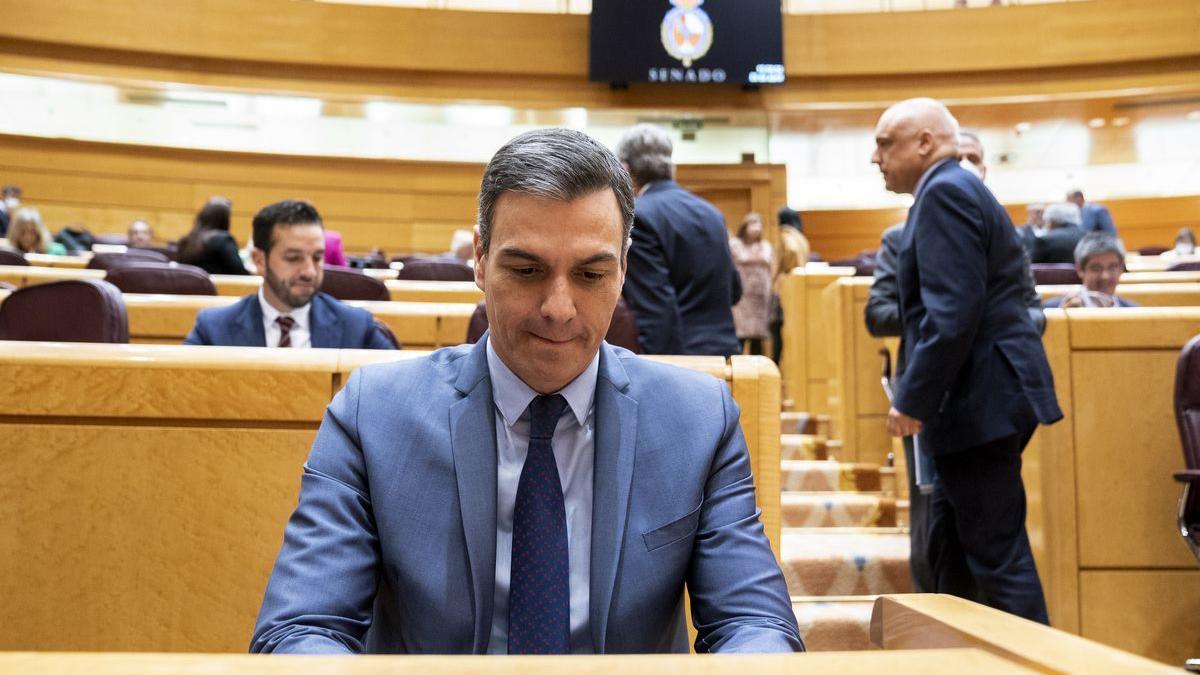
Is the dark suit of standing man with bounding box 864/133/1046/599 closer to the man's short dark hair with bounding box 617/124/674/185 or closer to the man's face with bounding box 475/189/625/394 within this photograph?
the man's short dark hair with bounding box 617/124/674/185

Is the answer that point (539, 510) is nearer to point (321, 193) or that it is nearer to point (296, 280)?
point (296, 280)

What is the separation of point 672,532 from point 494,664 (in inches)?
22.0

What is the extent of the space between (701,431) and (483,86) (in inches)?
398

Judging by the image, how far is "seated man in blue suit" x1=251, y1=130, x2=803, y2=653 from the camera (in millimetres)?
1138

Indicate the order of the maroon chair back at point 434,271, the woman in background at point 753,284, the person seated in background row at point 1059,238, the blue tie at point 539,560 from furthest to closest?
1. the woman in background at point 753,284
2. the person seated in background row at point 1059,238
3. the maroon chair back at point 434,271
4. the blue tie at point 539,560

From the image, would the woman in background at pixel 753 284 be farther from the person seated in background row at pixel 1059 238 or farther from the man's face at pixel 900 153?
the man's face at pixel 900 153

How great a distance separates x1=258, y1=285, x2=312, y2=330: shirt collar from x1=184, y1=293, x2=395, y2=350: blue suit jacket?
0.12 ft

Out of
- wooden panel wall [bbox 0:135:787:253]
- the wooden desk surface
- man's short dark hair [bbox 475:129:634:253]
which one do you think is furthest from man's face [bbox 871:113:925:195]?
wooden panel wall [bbox 0:135:787:253]

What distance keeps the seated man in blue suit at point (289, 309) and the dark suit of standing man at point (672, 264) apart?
755mm

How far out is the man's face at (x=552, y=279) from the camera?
1165 millimetres

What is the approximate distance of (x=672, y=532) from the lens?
1192mm

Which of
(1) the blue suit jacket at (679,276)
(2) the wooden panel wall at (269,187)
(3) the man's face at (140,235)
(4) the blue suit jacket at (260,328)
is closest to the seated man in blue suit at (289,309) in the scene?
(4) the blue suit jacket at (260,328)

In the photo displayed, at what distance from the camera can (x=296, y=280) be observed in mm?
3119

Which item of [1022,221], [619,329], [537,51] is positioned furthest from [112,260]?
[1022,221]
